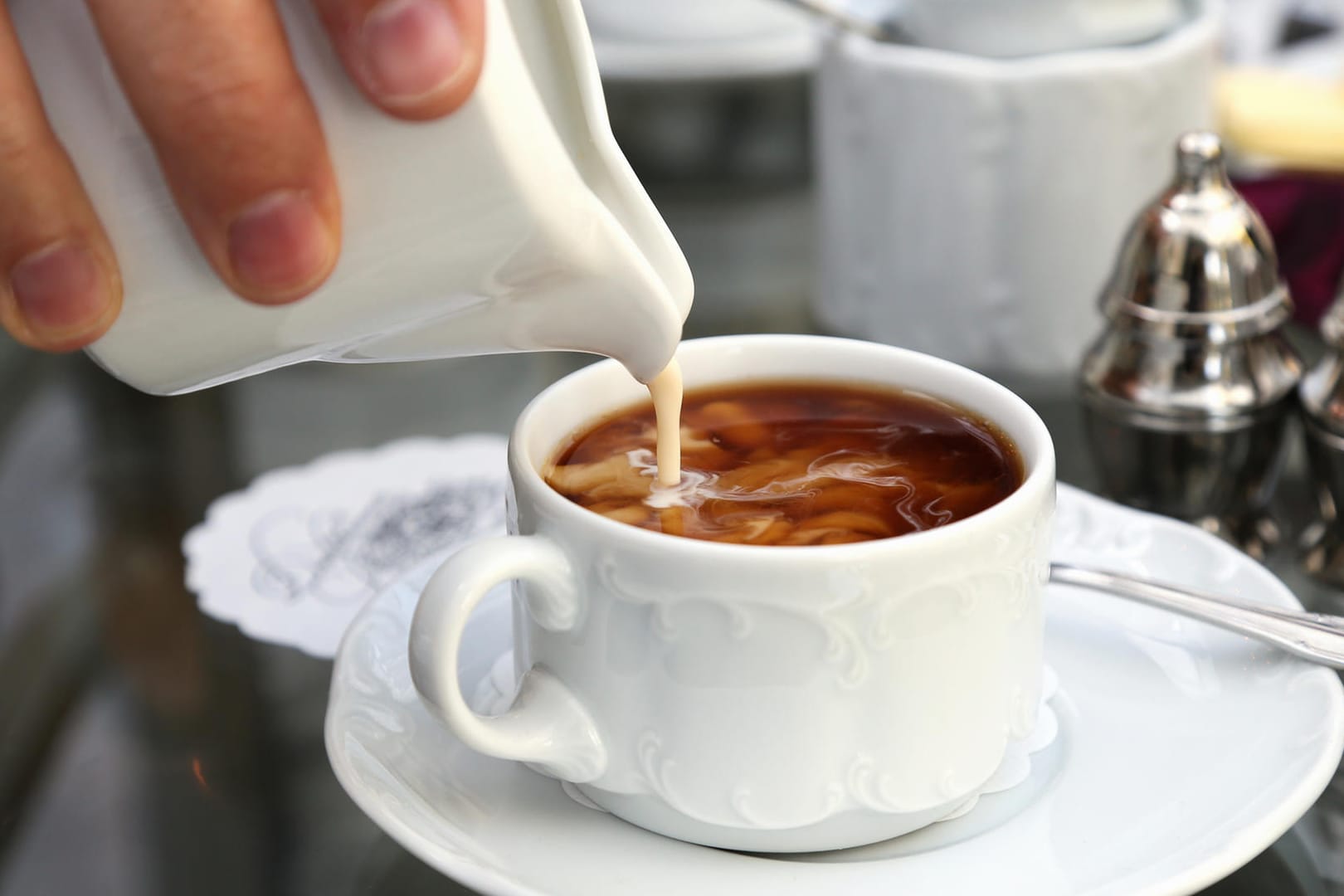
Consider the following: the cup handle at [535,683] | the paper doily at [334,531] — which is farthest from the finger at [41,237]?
the paper doily at [334,531]

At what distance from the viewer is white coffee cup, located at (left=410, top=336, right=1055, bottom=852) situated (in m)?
0.53

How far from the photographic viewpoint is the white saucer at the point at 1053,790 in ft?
1.75

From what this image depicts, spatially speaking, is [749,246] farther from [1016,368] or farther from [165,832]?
[165,832]

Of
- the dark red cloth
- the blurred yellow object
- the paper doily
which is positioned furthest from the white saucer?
the blurred yellow object

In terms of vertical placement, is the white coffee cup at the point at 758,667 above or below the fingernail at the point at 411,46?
below

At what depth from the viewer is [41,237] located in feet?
1.42

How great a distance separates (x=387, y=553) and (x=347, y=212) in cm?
45

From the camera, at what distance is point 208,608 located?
82cm

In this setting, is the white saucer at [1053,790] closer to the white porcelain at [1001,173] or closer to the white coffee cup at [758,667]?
the white coffee cup at [758,667]

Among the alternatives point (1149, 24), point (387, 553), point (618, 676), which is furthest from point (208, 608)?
point (1149, 24)

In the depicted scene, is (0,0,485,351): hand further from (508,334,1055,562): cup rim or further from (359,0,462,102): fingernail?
(508,334,1055,562): cup rim

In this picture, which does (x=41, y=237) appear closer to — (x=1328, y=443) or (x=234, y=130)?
(x=234, y=130)

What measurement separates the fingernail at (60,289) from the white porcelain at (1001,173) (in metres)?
0.64

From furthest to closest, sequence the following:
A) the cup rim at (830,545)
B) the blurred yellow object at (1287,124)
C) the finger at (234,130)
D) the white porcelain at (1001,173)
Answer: the blurred yellow object at (1287,124)
the white porcelain at (1001,173)
the cup rim at (830,545)
the finger at (234,130)
